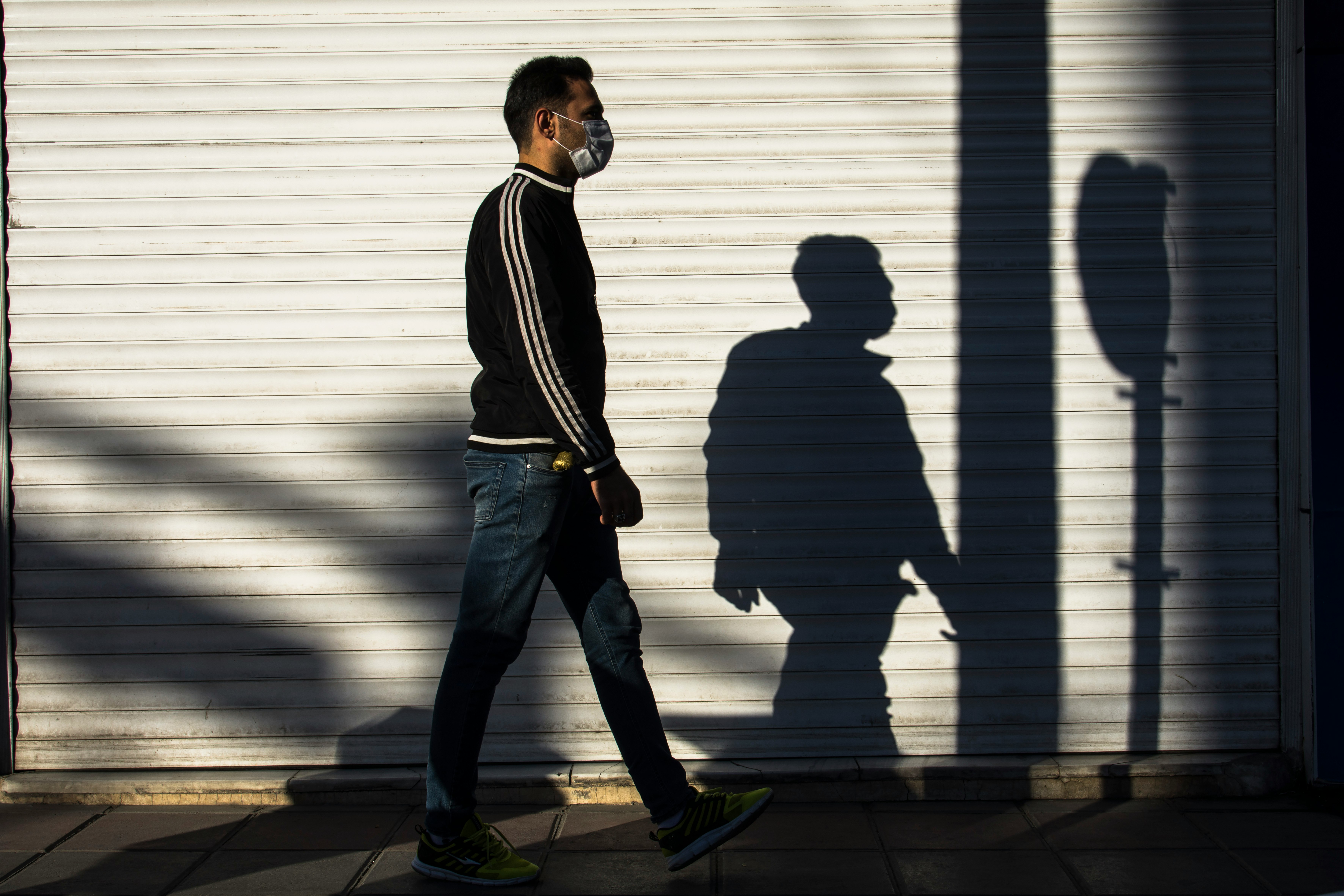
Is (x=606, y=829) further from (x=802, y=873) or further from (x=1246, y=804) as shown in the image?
(x=1246, y=804)

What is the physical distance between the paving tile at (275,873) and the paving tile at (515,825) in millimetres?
154

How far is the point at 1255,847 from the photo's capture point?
3.14 meters

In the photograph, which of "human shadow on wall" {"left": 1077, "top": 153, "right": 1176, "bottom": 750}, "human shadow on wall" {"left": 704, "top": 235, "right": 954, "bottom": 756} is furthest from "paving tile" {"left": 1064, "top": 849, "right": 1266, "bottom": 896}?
"human shadow on wall" {"left": 704, "top": 235, "right": 954, "bottom": 756}

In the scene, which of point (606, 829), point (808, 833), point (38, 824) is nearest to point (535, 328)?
point (606, 829)

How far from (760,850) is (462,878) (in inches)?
34.9

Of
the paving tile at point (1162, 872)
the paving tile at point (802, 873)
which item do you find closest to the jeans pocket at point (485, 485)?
the paving tile at point (802, 873)

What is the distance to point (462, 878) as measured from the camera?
2857mm

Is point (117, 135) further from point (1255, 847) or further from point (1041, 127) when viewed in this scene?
point (1255, 847)

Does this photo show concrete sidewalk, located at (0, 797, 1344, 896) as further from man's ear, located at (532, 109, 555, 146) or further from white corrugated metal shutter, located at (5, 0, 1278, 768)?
man's ear, located at (532, 109, 555, 146)

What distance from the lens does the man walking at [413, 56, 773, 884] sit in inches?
105

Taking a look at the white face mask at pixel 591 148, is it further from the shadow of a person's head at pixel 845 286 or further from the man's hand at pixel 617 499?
the shadow of a person's head at pixel 845 286

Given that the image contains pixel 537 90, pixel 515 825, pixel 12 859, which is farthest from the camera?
pixel 515 825

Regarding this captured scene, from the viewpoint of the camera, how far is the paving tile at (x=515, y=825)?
3225 millimetres

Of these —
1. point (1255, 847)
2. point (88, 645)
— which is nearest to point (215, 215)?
point (88, 645)
